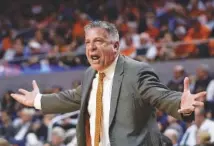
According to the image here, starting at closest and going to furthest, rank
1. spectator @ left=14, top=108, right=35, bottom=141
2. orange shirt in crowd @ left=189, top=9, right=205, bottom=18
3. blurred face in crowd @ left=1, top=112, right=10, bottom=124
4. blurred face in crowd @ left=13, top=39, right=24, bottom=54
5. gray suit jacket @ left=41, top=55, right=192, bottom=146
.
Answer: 1. gray suit jacket @ left=41, top=55, right=192, bottom=146
2. spectator @ left=14, top=108, right=35, bottom=141
3. blurred face in crowd @ left=1, top=112, right=10, bottom=124
4. orange shirt in crowd @ left=189, top=9, right=205, bottom=18
5. blurred face in crowd @ left=13, top=39, right=24, bottom=54

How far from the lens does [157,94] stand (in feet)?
12.0

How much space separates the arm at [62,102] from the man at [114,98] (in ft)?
0.60

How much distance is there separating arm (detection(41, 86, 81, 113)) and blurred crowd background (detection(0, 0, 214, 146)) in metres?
3.41

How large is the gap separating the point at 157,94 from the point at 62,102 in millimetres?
923

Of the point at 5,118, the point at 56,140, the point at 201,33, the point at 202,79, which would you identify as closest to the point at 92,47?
the point at 56,140

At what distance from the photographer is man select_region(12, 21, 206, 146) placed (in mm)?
3834

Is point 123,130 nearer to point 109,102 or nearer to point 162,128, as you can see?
point 109,102

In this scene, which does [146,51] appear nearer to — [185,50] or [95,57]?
[185,50]

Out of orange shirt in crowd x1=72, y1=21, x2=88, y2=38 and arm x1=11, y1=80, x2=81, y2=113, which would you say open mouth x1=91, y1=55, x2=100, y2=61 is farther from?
orange shirt in crowd x1=72, y1=21, x2=88, y2=38

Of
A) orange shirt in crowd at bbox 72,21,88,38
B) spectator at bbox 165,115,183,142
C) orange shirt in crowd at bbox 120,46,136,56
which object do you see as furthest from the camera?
orange shirt in crowd at bbox 72,21,88,38

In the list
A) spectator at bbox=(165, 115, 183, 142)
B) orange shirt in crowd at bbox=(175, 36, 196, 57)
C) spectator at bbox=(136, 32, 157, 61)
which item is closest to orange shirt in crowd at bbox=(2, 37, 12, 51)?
spectator at bbox=(136, 32, 157, 61)

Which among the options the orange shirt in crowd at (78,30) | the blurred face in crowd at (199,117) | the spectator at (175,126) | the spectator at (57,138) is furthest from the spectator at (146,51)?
the blurred face in crowd at (199,117)

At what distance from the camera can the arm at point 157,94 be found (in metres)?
3.56

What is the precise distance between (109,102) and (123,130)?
0.22 m
